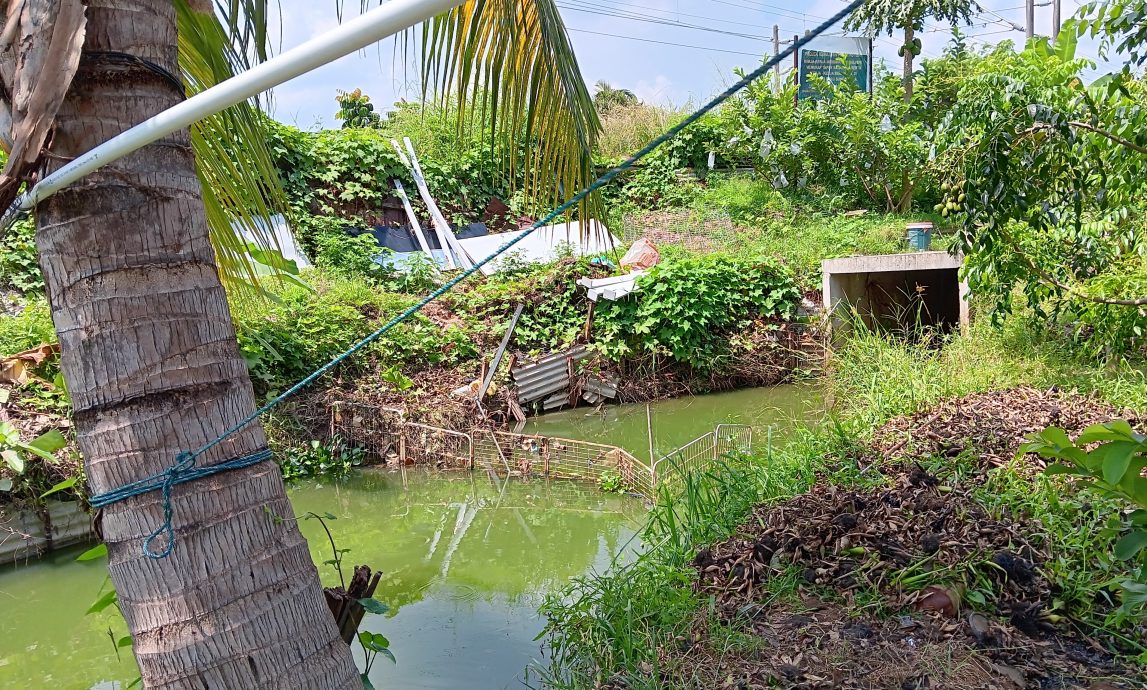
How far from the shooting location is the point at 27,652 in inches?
186

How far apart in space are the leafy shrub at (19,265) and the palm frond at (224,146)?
7.90 m

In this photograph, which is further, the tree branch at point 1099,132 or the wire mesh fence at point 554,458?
the wire mesh fence at point 554,458

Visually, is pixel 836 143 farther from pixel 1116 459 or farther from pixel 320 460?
pixel 1116 459

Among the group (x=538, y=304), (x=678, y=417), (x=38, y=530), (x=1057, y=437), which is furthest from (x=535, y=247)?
(x=1057, y=437)

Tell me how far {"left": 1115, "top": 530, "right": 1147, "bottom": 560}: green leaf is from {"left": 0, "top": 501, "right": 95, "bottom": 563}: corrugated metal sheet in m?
6.62

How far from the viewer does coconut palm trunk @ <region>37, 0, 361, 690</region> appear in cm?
146

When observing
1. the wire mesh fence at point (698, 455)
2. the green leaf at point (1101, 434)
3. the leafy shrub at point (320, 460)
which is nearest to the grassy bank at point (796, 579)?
the wire mesh fence at point (698, 455)

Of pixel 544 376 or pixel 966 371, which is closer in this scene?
pixel 966 371

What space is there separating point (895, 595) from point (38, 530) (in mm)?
6256

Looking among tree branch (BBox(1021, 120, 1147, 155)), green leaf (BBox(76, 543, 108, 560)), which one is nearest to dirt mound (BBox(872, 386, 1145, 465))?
tree branch (BBox(1021, 120, 1147, 155))

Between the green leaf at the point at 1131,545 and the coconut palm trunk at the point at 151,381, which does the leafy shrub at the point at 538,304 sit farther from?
the green leaf at the point at 1131,545

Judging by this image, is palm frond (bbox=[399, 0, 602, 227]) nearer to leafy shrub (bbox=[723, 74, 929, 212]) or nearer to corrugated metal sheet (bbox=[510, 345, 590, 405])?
corrugated metal sheet (bbox=[510, 345, 590, 405])

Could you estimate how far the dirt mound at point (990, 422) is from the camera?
13.8ft

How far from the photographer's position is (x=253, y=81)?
126 centimetres
